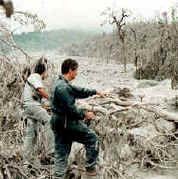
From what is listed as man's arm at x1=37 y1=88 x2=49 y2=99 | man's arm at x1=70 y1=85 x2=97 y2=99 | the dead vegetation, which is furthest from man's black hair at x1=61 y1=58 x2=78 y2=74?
the dead vegetation

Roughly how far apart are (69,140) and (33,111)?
4.09 feet

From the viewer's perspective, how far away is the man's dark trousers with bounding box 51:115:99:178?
720 centimetres

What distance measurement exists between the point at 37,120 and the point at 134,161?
1915mm

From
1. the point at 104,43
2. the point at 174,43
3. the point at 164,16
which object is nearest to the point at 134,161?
the point at 174,43

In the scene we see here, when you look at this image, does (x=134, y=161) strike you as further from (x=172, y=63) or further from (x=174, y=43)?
(x=174, y=43)

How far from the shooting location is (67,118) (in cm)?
709

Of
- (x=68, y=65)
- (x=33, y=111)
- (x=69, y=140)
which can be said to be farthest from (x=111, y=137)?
(x=68, y=65)

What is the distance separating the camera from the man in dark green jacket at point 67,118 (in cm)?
693

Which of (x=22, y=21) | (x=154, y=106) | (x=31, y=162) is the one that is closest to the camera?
(x=22, y=21)

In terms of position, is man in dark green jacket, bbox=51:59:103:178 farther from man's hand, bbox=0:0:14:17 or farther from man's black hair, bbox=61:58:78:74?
man's hand, bbox=0:0:14:17

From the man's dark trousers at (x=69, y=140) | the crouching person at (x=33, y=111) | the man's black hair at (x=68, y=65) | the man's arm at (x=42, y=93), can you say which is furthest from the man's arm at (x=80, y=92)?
the crouching person at (x=33, y=111)

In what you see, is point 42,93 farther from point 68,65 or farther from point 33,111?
point 68,65

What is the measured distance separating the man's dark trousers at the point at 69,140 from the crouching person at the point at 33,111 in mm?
1024

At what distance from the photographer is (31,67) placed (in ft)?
30.4
